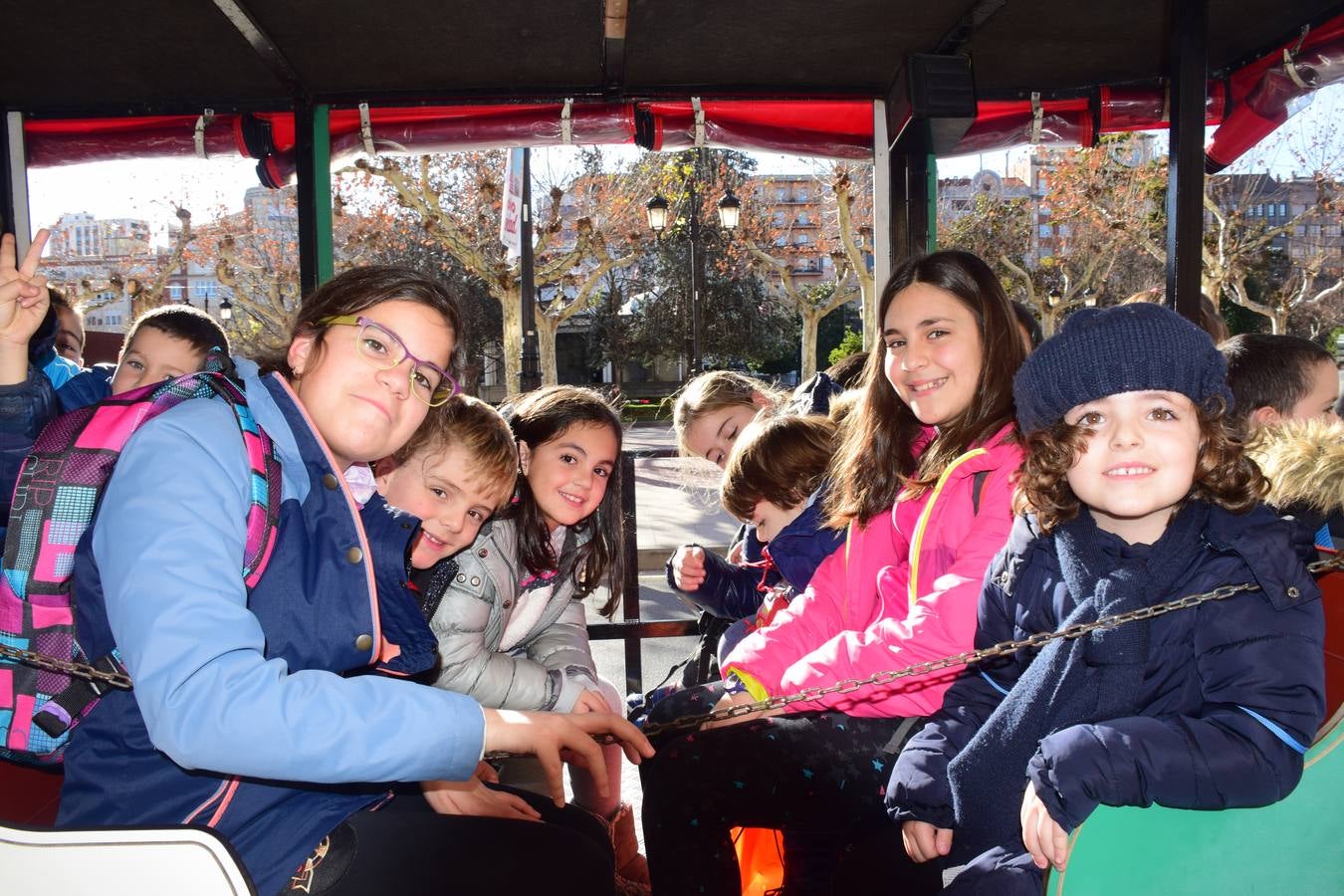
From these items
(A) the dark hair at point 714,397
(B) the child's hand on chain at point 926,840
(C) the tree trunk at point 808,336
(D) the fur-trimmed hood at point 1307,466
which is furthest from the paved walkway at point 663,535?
(C) the tree trunk at point 808,336

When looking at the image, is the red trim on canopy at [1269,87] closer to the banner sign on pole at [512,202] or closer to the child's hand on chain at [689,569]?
the child's hand on chain at [689,569]

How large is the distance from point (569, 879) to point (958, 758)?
812 mm

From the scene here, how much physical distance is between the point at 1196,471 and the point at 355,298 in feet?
5.30

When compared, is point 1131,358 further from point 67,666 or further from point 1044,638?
point 67,666

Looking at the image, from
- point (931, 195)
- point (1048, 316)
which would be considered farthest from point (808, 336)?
point (931, 195)

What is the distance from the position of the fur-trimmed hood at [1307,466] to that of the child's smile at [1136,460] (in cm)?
40

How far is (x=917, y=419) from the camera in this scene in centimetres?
265

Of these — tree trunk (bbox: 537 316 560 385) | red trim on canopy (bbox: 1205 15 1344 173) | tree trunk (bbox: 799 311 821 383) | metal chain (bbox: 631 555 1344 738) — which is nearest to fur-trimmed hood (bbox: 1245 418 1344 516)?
metal chain (bbox: 631 555 1344 738)

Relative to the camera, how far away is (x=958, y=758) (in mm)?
1814

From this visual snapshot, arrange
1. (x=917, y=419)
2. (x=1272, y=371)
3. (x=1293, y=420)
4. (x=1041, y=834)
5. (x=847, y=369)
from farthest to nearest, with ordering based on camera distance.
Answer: (x=847, y=369) < (x=1272, y=371) < (x=917, y=419) < (x=1293, y=420) < (x=1041, y=834)

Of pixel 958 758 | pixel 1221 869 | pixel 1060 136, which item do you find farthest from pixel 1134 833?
pixel 1060 136

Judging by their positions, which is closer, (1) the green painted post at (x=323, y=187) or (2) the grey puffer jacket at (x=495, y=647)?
(2) the grey puffer jacket at (x=495, y=647)

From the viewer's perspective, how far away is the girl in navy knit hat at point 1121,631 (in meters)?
1.50

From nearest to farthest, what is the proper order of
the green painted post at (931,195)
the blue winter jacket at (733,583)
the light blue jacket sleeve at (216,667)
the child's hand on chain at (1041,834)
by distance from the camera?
1. the light blue jacket sleeve at (216,667)
2. the child's hand on chain at (1041,834)
3. the blue winter jacket at (733,583)
4. the green painted post at (931,195)
